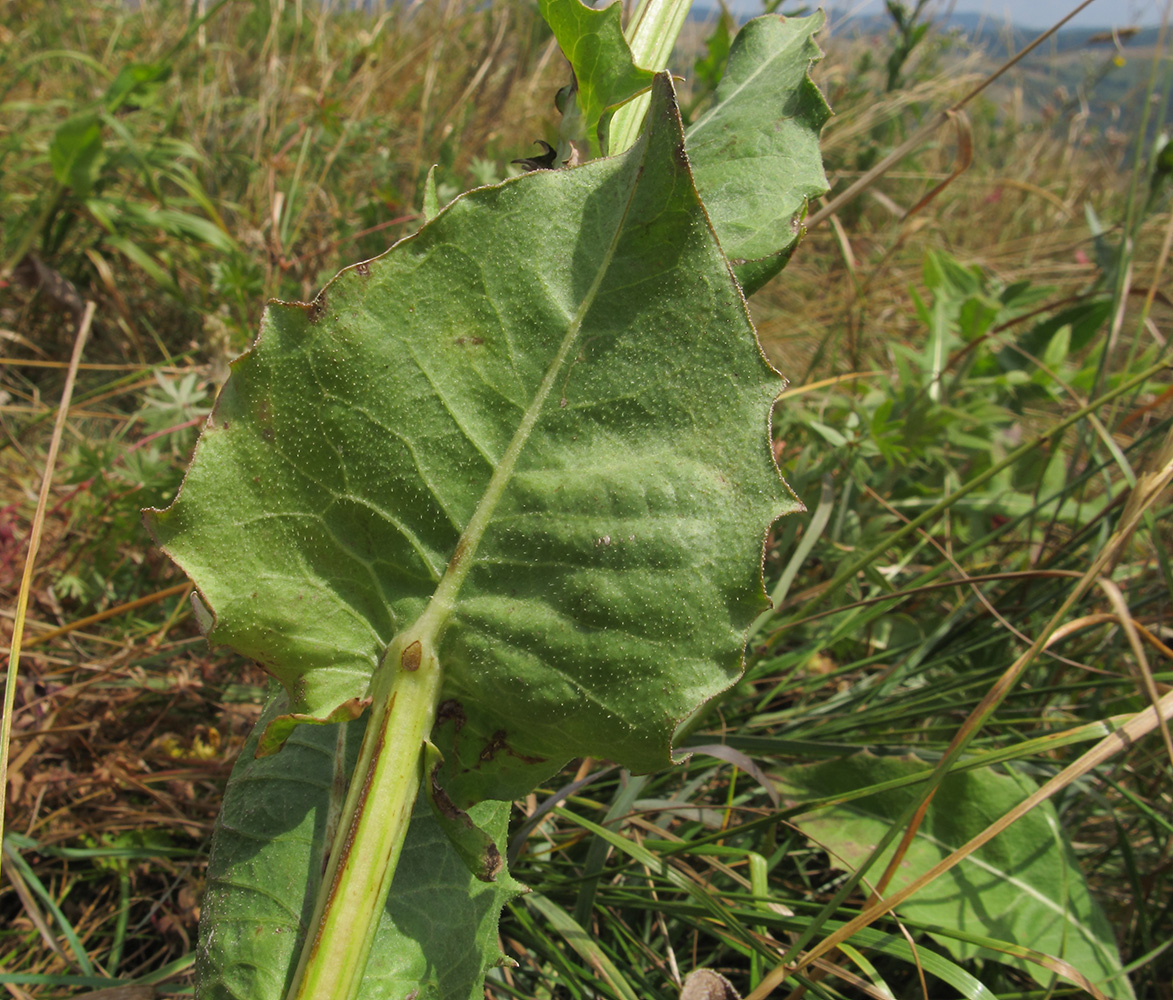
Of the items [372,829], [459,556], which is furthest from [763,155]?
[372,829]

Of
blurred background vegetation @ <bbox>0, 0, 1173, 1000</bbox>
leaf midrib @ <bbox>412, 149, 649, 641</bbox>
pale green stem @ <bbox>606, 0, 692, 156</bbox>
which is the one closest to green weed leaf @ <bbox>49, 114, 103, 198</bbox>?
blurred background vegetation @ <bbox>0, 0, 1173, 1000</bbox>

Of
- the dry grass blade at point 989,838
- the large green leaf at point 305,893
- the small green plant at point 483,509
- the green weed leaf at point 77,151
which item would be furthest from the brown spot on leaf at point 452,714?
the green weed leaf at point 77,151

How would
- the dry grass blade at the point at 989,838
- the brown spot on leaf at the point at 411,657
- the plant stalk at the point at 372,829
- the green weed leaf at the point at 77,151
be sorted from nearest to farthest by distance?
the plant stalk at the point at 372,829
the brown spot on leaf at the point at 411,657
the dry grass blade at the point at 989,838
the green weed leaf at the point at 77,151

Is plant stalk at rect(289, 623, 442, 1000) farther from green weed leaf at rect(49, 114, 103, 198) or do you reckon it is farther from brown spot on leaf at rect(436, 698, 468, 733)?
green weed leaf at rect(49, 114, 103, 198)

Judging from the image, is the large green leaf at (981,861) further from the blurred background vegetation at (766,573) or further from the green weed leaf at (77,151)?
the green weed leaf at (77,151)

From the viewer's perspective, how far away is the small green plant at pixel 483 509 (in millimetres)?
799

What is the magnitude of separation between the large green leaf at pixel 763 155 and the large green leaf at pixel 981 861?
0.84 meters

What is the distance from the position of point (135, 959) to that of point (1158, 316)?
4877mm

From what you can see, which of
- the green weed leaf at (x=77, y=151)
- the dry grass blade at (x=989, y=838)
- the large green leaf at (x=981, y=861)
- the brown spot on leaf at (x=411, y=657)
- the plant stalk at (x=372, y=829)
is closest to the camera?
the plant stalk at (x=372, y=829)

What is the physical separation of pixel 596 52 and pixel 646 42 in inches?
5.8

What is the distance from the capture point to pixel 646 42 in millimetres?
994

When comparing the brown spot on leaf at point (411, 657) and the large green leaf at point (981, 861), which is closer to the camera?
the brown spot on leaf at point (411, 657)

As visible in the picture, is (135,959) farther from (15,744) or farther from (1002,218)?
(1002,218)

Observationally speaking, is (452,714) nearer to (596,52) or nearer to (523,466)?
(523,466)
